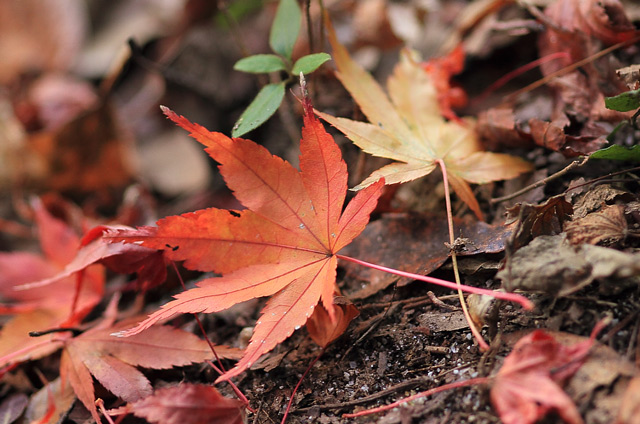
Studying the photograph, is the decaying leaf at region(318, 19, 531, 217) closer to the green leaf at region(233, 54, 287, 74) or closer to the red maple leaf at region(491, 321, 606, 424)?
the green leaf at region(233, 54, 287, 74)

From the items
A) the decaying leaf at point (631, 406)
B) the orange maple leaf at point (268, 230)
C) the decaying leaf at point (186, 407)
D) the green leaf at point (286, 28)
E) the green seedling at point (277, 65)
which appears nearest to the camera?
the decaying leaf at point (631, 406)

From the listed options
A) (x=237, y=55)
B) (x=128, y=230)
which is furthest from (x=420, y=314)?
(x=237, y=55)

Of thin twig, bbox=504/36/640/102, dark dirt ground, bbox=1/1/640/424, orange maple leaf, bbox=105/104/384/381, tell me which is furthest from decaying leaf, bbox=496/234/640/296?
thin twig, bbox=504/36/640/102

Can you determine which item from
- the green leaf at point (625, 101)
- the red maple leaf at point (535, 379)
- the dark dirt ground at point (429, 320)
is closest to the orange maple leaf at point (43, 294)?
the dark dirt ground at point (429, 320)

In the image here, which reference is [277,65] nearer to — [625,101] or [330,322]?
[330,322]

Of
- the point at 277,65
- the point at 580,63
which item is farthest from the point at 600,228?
the point at 277,65

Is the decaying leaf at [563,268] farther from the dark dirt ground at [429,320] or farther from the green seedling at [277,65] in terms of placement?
the green seedling at [277,65]
